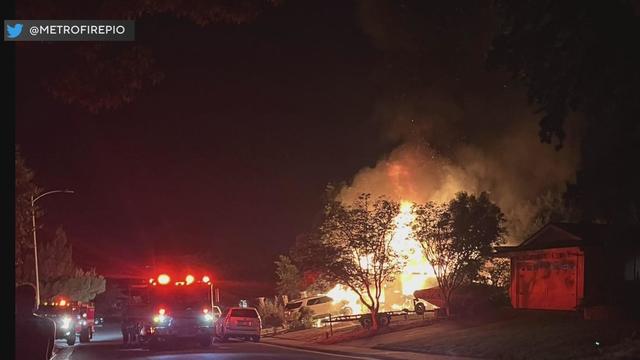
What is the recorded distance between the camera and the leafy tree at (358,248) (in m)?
34.1

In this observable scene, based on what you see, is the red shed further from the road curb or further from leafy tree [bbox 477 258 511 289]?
the road curb

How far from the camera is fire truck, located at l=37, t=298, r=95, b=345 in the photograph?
30620 millimetres

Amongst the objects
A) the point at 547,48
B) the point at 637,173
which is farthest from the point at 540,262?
the point at 547,48

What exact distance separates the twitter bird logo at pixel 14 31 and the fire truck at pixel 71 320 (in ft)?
71.8

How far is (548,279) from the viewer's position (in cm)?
3456

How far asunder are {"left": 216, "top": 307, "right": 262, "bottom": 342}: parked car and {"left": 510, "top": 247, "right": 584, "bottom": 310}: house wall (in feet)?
38.8

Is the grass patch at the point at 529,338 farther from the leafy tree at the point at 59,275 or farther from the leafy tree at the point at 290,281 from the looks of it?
the leafy tree at the point at 59,275

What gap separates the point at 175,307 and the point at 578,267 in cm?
1697

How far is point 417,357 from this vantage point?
24141 mm

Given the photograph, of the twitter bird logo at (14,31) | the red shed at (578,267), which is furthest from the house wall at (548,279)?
the twitter bird logo at (14,31)

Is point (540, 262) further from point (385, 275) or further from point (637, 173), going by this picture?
point (637, 173)

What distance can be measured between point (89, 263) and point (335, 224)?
56156 mm

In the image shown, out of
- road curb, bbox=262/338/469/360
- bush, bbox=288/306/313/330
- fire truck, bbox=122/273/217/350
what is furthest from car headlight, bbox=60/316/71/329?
bush, bbox=288/306/313/330

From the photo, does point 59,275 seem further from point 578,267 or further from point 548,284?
point 578,267
